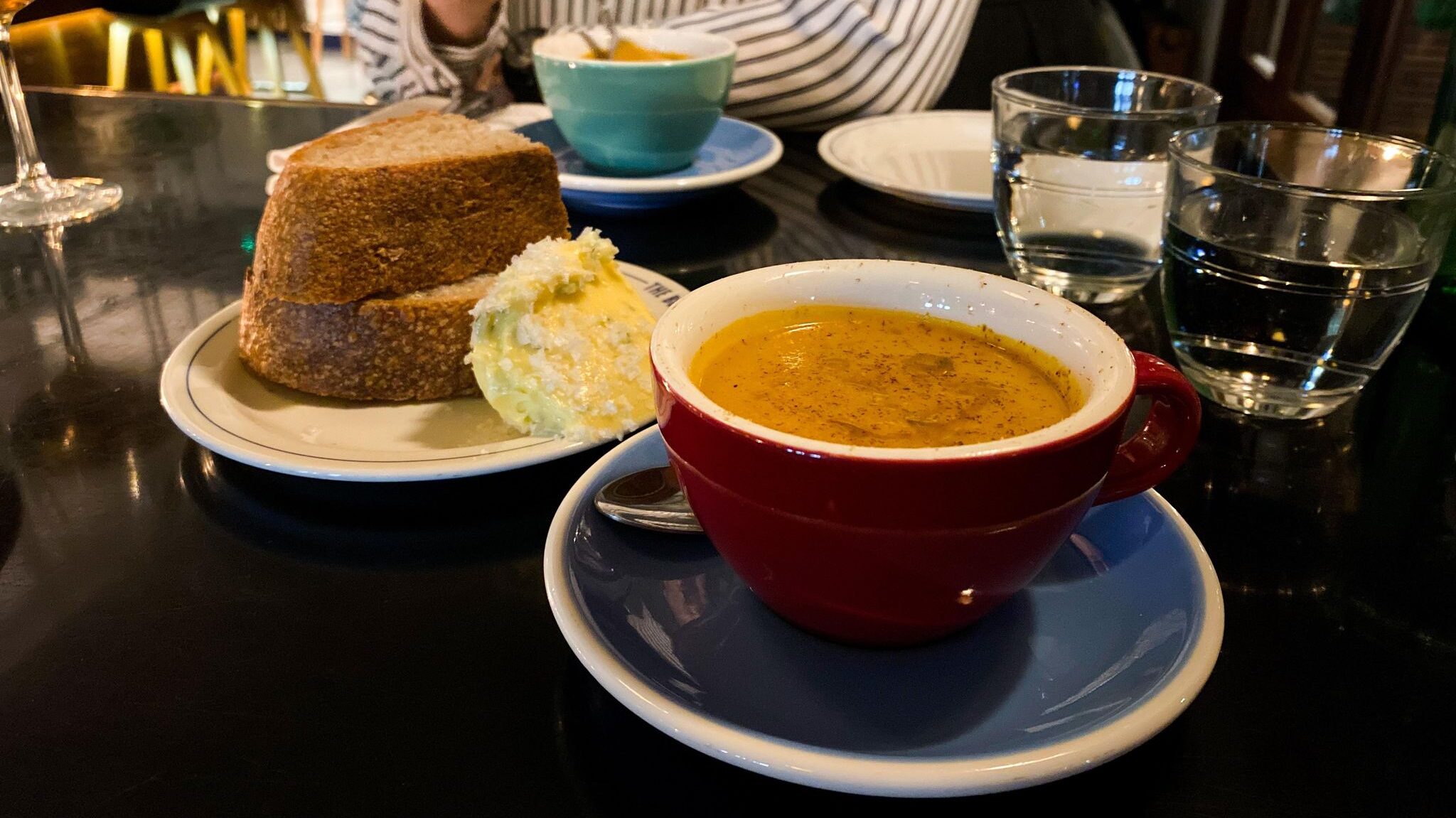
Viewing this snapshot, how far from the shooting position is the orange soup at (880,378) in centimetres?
59

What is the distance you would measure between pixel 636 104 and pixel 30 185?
A: 0.92 m

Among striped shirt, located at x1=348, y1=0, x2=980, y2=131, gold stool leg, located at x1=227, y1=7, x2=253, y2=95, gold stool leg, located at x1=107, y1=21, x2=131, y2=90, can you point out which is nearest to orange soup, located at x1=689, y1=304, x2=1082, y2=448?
striped shirt, located at x1=348, y1=0, x2=980, y2=131

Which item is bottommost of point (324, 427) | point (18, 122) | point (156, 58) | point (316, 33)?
point (316, 33)

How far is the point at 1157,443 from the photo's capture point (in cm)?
64

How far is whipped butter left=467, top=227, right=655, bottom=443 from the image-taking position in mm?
855

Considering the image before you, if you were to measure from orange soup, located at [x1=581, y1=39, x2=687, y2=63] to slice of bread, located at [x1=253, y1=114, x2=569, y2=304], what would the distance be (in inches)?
23.0

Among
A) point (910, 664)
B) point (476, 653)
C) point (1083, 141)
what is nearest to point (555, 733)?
point (476, 653)

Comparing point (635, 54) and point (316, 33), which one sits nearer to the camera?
point (635, 54)

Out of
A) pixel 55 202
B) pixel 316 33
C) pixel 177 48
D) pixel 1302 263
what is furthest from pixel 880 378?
pixel 316 33

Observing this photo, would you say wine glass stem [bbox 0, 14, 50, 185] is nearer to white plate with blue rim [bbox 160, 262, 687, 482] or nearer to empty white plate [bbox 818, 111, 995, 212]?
white plate with blue rim [bbox 160, 262, 687, 482]

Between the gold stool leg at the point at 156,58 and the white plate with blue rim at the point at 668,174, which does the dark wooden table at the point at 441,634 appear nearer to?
the white plate with blue rim at the point at 668,174

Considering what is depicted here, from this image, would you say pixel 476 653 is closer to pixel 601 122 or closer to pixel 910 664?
pixel 910 664

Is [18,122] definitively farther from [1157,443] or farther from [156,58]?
[156,58]

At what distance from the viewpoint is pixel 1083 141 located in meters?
1.17
